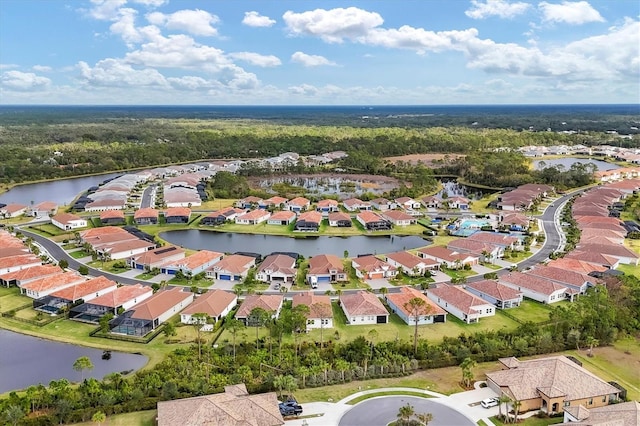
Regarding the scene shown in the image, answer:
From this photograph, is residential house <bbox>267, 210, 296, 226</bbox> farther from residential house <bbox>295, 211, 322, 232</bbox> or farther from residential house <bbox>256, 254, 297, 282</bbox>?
residential house <bbox>256, 254, 297, 282</bbox>

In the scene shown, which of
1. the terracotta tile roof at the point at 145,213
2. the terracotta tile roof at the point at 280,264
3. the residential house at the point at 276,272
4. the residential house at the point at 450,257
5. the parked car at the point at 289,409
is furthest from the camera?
the terracotta tile roof at the point at 145,213

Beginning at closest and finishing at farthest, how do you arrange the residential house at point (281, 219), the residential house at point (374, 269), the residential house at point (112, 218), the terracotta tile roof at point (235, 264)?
the terracotta tile roof at point (235, 264), the residential house at point (374, 269), the residential house at point (112, 218), the residential house at point (281, 219)

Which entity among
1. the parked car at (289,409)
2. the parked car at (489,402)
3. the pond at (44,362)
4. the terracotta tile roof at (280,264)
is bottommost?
the pond at (44,362)

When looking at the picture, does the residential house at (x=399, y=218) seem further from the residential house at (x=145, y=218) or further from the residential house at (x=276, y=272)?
the residential house at (x=145, y=218)

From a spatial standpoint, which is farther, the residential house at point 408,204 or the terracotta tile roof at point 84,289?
the residential house at point 408,204

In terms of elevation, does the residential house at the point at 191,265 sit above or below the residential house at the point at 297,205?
below

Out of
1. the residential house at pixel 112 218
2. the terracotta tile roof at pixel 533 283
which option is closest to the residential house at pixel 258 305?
the terracotta tile roof at pixel 533 283

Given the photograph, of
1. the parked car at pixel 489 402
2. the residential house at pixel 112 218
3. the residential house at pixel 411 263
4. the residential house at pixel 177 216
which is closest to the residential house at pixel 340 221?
the residential house at pixel 411 263
